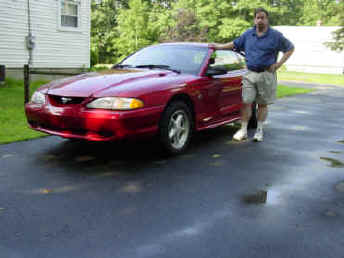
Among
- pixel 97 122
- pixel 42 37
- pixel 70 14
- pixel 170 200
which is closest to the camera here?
pixel 170 200

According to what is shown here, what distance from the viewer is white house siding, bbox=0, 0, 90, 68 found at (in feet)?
45.9

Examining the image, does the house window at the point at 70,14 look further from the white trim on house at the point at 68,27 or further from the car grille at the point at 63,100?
the car grille at the point at 63,100

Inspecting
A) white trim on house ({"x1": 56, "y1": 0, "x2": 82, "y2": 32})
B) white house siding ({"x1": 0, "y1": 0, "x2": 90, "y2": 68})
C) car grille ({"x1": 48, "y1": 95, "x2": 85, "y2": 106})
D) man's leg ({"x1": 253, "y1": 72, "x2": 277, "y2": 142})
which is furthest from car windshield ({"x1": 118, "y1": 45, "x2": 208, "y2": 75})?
white trim on house ({"x1": 56, "y1": 0, "x2": 82, "y2": 32})

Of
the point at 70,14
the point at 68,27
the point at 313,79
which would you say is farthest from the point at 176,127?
the point at 313,79

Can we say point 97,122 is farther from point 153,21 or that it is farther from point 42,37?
point 153,21

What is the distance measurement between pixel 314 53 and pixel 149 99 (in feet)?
133

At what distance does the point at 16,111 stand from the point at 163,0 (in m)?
51.1

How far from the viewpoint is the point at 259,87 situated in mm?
6375

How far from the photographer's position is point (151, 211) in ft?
11.6

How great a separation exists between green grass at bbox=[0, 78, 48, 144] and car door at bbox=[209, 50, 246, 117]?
286 centimetres

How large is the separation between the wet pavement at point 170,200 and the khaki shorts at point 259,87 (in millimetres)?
764

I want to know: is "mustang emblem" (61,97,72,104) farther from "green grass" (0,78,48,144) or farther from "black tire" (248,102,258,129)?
"black tire" (248,102,258,129)

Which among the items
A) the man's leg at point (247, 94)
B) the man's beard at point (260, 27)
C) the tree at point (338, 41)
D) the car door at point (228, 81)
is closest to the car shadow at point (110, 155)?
the man's leg at point (247, 94)

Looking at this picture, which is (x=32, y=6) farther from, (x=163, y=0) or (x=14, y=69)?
(x=163, y=0)
